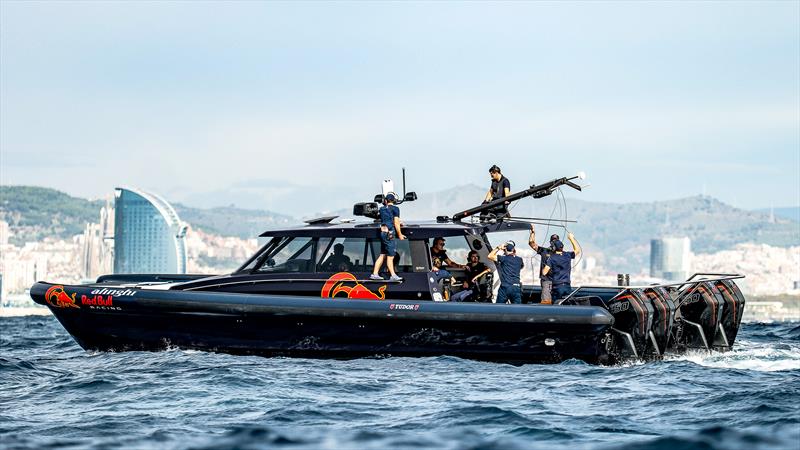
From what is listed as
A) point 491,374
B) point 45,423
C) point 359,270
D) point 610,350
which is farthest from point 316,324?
point 45,423

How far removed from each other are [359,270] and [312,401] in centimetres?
497

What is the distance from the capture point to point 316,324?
17.6 meters

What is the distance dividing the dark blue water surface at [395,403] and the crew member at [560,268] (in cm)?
196

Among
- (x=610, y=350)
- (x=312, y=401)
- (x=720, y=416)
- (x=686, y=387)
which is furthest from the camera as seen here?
(x=610, y=350)

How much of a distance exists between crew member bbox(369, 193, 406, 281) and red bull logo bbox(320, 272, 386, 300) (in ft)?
0.76

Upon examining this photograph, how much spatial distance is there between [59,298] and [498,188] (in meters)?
7.41

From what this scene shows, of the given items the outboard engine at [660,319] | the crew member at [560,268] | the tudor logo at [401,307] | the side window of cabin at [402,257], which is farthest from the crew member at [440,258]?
the outboard engine at [660,319]

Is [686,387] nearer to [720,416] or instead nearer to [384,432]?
[720,416]

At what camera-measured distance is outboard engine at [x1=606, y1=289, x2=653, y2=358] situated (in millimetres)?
17125

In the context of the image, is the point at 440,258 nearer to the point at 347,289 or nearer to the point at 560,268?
the point at 347,289

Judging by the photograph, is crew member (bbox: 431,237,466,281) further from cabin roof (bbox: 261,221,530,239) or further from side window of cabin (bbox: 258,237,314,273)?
side window of cabin (bbox: 258,237,314,273)

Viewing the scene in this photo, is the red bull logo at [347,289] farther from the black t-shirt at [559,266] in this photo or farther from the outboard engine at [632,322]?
the outboard engine at [632,322]

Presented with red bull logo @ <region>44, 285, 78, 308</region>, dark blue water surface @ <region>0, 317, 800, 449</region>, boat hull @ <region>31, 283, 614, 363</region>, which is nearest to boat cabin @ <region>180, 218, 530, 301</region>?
boat hull @ <region>31, 283, 614, 363</region>

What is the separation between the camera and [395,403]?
533 inches
